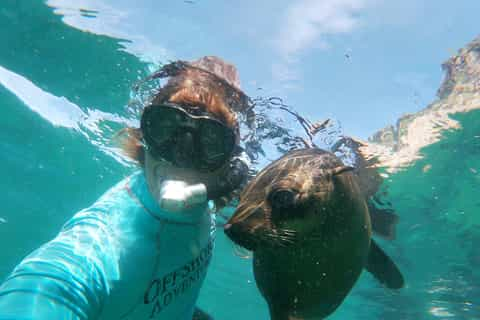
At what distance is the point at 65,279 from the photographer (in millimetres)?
1970

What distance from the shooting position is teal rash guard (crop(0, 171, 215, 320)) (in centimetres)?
184

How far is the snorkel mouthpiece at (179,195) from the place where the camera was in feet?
7.62

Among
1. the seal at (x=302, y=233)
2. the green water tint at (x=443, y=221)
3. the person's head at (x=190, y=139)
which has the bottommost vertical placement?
the seal at (x=302, y=233)

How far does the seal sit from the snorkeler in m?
0.99

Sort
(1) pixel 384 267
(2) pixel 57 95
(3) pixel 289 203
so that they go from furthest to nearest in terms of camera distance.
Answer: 1. (2) pixel 57 95
2. (1) pixel 384 267
3. (3) pixel 289 203

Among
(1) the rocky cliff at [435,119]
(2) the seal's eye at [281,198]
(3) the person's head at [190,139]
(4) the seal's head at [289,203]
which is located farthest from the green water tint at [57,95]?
(2) the seal's eye at [281,198]

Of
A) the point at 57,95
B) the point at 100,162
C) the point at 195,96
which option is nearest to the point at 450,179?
the point at 195,96

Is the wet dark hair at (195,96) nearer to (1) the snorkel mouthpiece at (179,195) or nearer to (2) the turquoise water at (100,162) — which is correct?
(1) the snorkel mouthpiece at (179,195)

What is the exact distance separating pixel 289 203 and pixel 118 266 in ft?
5.26

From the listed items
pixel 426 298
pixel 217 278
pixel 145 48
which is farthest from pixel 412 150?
pixel 217 278

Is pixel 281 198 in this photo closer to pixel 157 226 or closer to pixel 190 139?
pixel 190 139

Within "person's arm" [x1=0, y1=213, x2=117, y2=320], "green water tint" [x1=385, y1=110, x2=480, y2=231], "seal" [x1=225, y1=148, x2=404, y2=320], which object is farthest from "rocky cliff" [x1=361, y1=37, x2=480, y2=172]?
"person's arm" [x1=0, y1=213, x2=117, y2=320]

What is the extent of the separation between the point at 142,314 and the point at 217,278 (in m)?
30.2

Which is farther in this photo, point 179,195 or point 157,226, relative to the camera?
point 157,226
